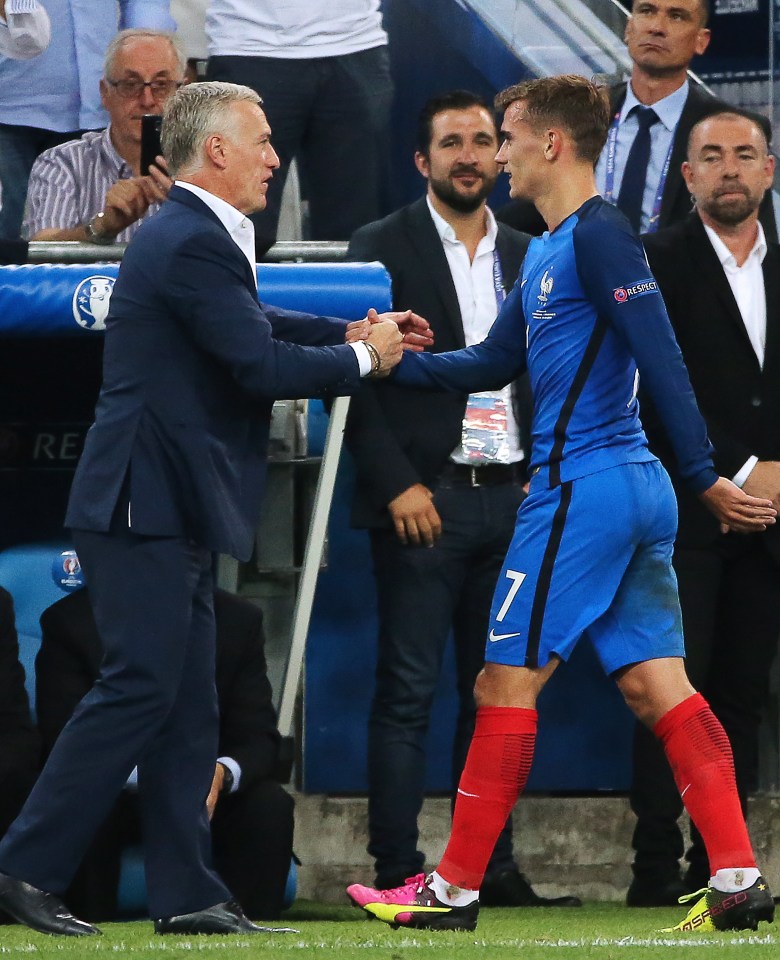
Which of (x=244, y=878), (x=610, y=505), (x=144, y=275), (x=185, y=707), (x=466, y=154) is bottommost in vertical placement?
(x=244, y=878)

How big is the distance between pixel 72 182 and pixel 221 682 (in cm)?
183

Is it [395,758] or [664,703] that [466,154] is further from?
[664,703]

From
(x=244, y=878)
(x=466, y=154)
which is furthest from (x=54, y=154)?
(x=244, y=878)

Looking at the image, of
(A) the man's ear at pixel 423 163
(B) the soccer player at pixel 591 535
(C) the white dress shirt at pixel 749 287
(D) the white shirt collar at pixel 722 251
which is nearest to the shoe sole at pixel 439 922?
(B) the soccer player at pixel 591 535

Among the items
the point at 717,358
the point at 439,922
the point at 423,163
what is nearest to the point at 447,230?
the point at 423,163

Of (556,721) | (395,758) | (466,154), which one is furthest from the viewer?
(556,721)

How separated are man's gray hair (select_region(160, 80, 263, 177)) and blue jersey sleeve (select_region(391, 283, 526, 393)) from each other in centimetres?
81

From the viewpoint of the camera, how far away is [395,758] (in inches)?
221

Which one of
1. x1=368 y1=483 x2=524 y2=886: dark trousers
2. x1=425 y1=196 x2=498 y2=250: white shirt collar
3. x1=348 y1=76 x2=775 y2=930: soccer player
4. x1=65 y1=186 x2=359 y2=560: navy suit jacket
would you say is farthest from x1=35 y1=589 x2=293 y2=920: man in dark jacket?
x1=425 y1=196 x2=498 y2=250: white shirt collar

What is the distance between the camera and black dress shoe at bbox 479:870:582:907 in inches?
226

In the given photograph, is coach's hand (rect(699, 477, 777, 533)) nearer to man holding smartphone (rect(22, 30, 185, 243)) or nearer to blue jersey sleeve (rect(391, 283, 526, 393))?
blue jersey sleeve (rect(391, 283, 526, 393))

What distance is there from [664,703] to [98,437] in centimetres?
141

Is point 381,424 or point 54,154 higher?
point 54,154

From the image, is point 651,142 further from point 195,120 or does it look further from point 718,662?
point 195,120
